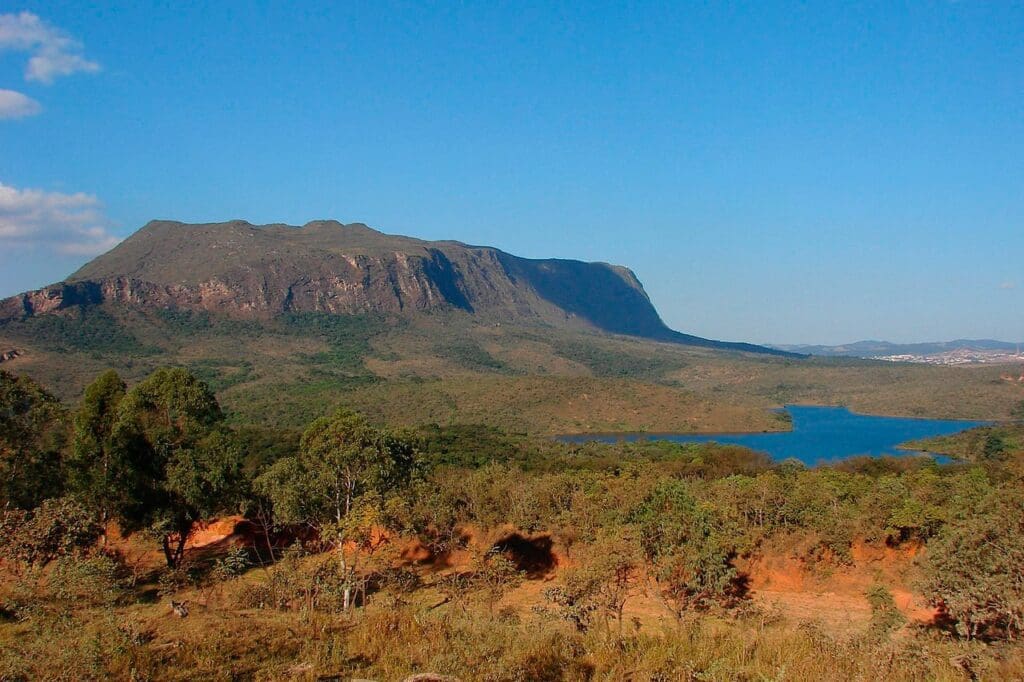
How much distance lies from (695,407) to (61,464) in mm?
93701

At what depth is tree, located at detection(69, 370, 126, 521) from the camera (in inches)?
754

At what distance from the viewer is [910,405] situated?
390 ft

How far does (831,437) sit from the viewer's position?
3964 inches

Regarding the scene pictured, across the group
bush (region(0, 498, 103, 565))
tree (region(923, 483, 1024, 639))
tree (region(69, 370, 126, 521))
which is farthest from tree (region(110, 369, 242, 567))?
tree (region(923, 483, 1024, 639))

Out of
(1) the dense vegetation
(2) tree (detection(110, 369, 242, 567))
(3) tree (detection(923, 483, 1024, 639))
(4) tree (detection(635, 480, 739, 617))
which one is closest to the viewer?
(1) the dense vegetation

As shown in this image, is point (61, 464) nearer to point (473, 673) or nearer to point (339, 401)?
point (473, 673)

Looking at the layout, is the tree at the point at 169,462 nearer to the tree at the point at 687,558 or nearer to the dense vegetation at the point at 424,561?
the dense vegetation at the point at 424,561

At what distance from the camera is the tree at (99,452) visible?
754 inches

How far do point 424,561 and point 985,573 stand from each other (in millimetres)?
16706

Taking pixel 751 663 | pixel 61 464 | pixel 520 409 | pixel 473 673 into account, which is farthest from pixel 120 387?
pixel 520 409

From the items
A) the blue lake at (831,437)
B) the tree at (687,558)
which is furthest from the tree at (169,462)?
the blue lake at (831,437)

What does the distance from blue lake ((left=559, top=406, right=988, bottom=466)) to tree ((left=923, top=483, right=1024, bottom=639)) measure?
2660 inches

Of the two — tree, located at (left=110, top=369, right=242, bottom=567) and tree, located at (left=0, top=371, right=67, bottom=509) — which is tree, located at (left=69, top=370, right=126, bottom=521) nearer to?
tree, located at (left=110, top=369, right=242, bottom=567)

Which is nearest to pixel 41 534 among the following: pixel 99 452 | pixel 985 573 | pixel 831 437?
pixel 99 452
